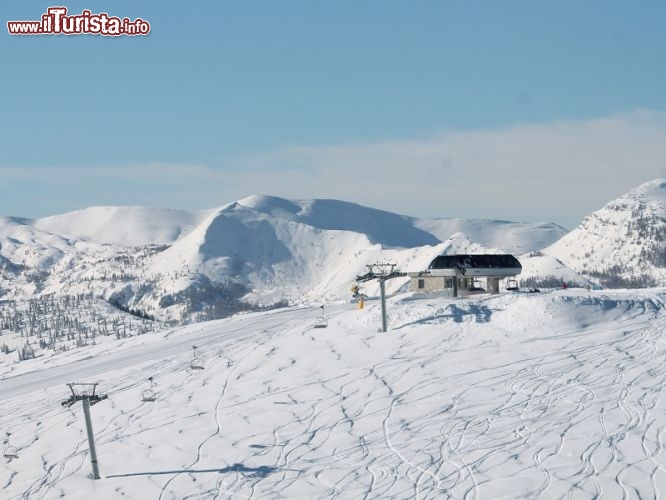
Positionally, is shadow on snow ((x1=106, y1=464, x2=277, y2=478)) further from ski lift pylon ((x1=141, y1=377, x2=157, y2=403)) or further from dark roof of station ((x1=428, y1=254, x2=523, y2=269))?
dark roof of station ((x1=428, y1=254, x2=523, y2=269))

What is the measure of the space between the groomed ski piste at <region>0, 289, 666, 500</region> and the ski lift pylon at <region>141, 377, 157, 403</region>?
29.3 inches

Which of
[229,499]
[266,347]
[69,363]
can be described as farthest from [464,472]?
[69,363]

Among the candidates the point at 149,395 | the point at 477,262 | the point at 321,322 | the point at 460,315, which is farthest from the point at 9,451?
the point at 477,262

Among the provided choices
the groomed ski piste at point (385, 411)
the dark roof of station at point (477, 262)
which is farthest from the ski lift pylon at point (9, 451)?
the dark roof of station at point (477, 262)

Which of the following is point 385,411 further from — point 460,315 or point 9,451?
point 460,315

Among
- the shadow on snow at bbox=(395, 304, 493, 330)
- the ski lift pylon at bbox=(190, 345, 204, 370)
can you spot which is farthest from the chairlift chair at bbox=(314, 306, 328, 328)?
the ski lift pylon at bbox=(190, 345, 204, 370)

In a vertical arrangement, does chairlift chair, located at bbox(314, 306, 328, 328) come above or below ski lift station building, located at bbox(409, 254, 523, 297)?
below

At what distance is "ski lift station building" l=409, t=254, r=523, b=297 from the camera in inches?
3524

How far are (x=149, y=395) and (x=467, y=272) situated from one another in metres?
39.2

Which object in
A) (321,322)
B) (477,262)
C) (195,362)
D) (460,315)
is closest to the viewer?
(195,362)

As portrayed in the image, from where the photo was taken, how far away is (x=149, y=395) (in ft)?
201

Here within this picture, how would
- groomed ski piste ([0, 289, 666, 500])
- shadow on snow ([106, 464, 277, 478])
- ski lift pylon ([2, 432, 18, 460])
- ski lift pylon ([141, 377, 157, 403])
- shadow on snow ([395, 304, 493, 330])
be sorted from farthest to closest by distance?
shadow on snow ([395, 304, 493, 330]) → ski lift pylon ([141, 377, 157, 403]) → ski lift pylon ([2, 432, 18, 460]) → shadow on snow ([106, 464, 277, 478]) → groomed ski piste ([0, 289, 666, 500])

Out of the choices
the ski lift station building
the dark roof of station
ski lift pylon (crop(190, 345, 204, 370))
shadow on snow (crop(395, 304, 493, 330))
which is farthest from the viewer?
the dark roof of station

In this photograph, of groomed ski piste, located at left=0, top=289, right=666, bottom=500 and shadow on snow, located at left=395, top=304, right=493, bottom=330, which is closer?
groomed ski piste, located at left=0, top=289, right=666, bottom=500
